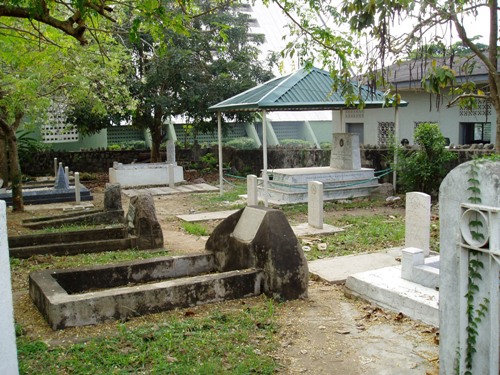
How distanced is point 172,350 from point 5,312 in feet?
5.76

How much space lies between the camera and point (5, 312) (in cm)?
387

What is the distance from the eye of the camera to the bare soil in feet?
16.4

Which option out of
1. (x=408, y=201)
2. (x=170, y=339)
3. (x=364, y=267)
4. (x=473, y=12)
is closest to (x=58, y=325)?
(x=170, y=339)

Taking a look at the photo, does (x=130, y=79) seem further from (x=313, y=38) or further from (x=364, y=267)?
(x=364, y=267)

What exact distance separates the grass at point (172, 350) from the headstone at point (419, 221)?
12.1ft

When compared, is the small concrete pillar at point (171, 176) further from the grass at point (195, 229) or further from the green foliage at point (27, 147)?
the grass at point (195, 229)

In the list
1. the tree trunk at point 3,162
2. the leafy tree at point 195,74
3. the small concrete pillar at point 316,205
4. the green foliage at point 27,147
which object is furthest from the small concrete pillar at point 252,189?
the green foliage at point 27,147

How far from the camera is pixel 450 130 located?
17.8 m

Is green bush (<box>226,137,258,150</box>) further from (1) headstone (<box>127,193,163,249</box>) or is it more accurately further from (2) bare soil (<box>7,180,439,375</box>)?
(2) bare soil (<box>7,180,439,375</box>)

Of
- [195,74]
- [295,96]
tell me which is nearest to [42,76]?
[295,96]

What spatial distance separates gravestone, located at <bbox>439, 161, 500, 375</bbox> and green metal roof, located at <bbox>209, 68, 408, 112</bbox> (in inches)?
423

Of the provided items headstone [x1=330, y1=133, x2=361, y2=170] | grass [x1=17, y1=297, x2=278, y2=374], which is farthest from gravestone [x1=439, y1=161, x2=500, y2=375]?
headstone [x1=330, y1=133, x2=361, y2=170]

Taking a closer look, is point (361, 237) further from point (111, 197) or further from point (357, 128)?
point (357, 128)

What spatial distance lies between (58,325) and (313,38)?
6498 mm
